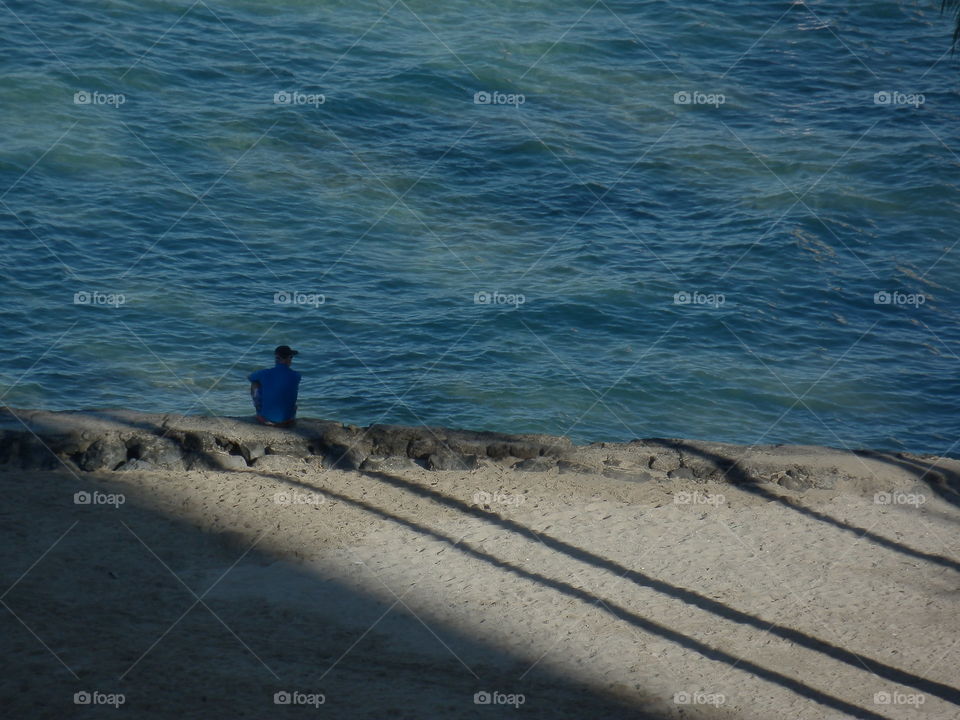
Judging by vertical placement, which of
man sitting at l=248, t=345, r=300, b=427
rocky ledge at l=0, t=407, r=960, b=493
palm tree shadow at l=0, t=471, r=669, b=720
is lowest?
palm tree shadow at l=0, t=471, r=669, b=720

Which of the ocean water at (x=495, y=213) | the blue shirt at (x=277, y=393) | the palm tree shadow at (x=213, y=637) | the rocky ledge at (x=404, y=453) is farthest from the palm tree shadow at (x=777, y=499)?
the ocean water at (x=495, y=213)

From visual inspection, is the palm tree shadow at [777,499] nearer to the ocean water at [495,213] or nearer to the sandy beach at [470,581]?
the sandy beach at [470,581]

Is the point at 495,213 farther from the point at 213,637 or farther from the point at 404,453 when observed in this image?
the point at 213,637

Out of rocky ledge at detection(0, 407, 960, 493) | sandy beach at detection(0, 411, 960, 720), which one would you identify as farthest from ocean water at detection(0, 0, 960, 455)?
sandy beach at detection(0, 411, 960, 720)

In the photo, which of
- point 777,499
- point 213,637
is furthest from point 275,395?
point 777,499

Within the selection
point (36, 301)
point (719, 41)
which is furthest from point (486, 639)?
point (719, 41)

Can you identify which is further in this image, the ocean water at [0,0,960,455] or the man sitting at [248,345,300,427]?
the ocean water at [0,0,960,455]

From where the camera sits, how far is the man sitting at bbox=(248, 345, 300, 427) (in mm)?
11891

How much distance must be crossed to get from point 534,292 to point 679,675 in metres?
11.6

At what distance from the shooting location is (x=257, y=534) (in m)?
10.4

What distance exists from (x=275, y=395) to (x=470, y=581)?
2.96 meters

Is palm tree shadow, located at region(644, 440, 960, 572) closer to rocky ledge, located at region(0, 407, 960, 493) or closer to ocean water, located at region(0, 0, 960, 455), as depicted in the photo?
rocky ledge, located at region(0, 407, 960, 493)

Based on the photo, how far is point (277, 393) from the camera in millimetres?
11891

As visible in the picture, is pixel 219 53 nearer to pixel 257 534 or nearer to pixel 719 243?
pixel 719 243
